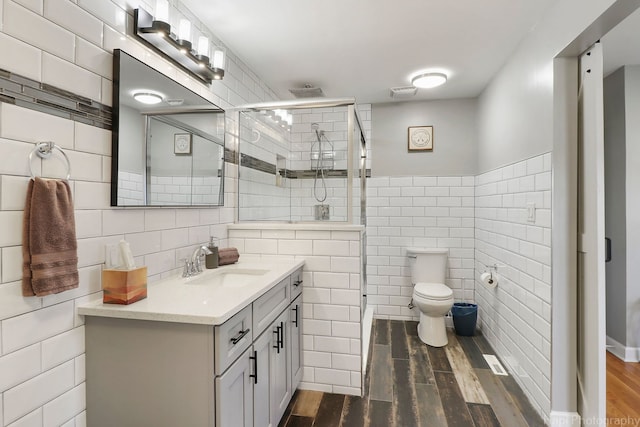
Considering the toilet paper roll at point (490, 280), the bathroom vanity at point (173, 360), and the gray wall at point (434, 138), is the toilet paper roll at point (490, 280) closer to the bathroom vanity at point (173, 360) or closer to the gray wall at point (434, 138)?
the gray wall at point (434, 138)

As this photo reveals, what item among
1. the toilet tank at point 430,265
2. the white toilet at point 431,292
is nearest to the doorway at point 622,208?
the white toilet at point 431,292

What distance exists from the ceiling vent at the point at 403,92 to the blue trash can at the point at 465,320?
218 cm

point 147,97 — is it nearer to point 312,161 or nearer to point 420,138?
point 312,161

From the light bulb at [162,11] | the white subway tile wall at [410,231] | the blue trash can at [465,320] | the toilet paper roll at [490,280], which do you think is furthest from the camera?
the white subway tile wall at [410,231]

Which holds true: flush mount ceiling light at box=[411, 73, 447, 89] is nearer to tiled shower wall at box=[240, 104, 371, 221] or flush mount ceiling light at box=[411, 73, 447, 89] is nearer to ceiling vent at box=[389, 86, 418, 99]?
ceiling vent at box=[389, 86, 418, 99]

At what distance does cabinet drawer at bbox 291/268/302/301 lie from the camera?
76.5 inches

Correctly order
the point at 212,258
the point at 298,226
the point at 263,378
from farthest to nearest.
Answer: the point at 298,226 < the point at 212,258 < the point at 263,378

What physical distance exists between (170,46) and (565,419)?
9.49ft

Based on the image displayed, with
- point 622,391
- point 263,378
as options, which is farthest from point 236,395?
point 622,391

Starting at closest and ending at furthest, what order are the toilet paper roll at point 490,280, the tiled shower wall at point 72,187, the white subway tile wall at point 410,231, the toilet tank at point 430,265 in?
the tiled shower wall at point 72,187 < the toilet paper roll at point 490,280 < the toilet tank at point 430,265 < the white subway tile wall at point 410,231

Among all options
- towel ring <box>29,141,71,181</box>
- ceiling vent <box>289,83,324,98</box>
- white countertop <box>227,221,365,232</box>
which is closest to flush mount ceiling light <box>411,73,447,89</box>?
ceiling vent <box>289,83,324,98</box>

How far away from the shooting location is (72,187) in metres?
1.15

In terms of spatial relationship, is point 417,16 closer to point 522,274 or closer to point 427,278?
point 522,274

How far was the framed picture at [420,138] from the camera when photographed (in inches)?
133
